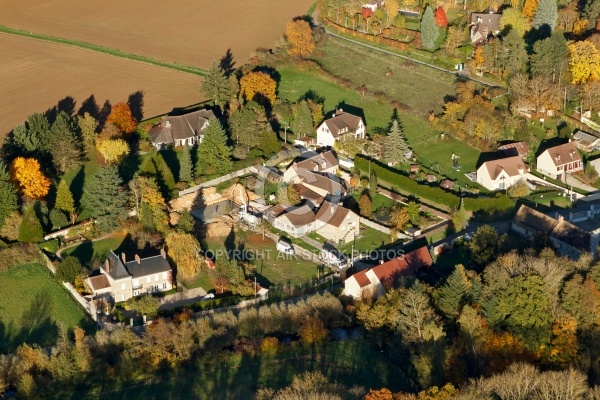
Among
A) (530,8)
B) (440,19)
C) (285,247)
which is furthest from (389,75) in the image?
(285,247)

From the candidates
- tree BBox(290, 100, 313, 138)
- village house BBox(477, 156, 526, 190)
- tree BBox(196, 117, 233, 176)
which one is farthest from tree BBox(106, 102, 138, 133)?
village house BBox(477, 156, 526, 190)

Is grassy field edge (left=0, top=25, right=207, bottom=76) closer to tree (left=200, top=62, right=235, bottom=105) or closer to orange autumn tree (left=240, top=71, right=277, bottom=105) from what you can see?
tree (left=200, top=62, right=235, bottom=105)

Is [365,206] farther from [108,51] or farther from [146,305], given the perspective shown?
[108,51]

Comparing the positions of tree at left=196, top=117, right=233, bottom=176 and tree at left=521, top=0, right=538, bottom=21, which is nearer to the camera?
tree at left=196, top=117, right=233, bottom=176

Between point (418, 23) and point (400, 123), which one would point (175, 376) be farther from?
point (418, 23)

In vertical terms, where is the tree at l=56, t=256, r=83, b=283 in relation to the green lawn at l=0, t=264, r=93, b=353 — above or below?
above
